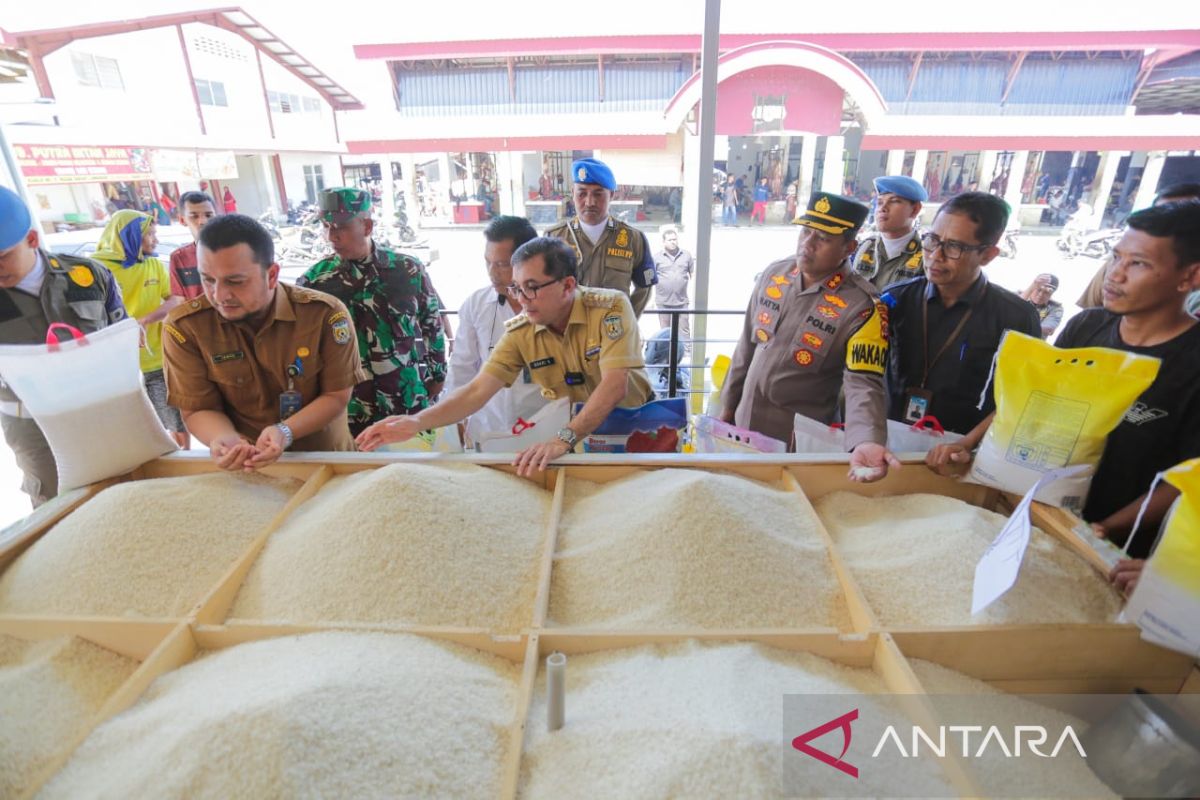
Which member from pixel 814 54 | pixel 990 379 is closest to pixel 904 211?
pixel 990 379

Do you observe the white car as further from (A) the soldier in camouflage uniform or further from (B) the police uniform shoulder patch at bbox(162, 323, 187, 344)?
(B) the police uniform shoulder patch at bbox(162, 323, 187, 344)

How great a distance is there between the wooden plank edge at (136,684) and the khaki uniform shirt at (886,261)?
2590mm

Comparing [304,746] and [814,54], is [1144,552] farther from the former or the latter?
[814,54]

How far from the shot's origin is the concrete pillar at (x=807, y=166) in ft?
32.7

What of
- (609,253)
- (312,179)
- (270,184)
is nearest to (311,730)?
(609,253)

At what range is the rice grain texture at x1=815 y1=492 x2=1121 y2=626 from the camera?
1.02 meters

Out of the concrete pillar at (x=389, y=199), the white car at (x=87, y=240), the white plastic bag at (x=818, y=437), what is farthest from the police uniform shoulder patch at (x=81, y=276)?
the concrete pillar at (x=389, y=199)

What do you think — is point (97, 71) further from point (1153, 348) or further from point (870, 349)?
point (1153, 348)

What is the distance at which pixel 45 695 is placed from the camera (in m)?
0.94

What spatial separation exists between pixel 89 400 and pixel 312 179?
45.8 feet

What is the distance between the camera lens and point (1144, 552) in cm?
134

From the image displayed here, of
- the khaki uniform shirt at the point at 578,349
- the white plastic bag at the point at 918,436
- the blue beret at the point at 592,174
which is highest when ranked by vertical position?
the blue beret at the point at 592,174

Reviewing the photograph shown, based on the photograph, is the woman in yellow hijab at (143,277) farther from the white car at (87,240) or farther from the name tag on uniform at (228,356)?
the white car at (87,240)

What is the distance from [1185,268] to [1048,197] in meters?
11.9
